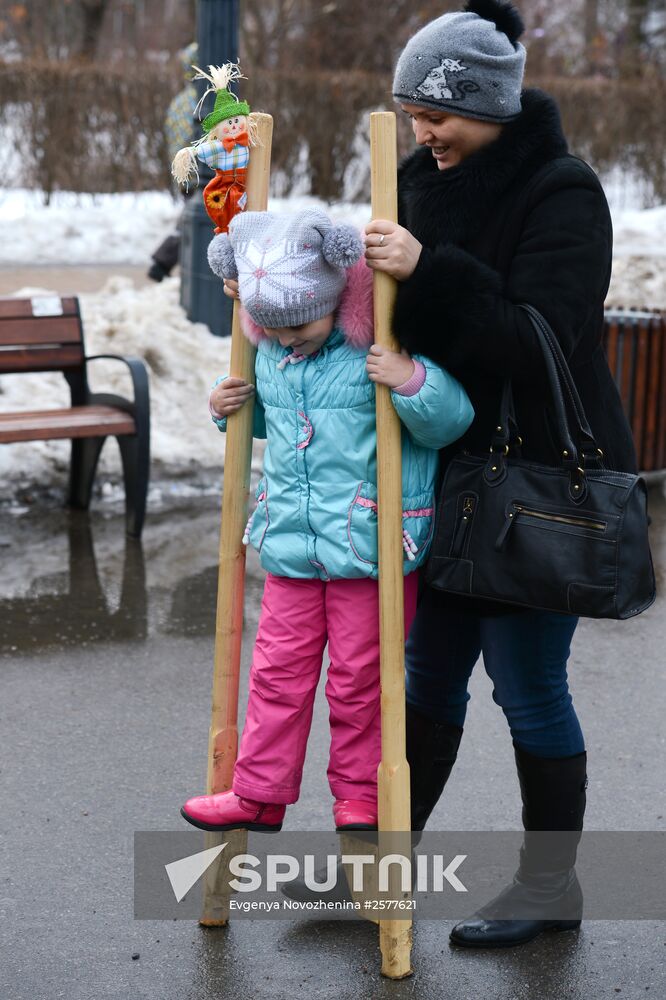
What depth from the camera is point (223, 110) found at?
283 cm

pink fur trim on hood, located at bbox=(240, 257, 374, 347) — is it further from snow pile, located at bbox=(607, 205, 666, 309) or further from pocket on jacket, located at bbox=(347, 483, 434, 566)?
snow pile, located at bbox=(607, 205, 666, 309)

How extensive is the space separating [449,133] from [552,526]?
834 mm

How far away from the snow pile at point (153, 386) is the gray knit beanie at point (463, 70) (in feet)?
14.8

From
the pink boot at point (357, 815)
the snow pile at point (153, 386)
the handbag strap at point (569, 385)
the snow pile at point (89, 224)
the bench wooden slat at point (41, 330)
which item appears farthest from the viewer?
the snow pile at point (89, 224)

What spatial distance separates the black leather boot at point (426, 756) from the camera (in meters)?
3.17

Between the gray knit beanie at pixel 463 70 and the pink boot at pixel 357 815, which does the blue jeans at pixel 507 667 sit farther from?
the gray knit beanie at pixel 463 70

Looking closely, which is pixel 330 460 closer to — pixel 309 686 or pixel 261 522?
pixel 261 522

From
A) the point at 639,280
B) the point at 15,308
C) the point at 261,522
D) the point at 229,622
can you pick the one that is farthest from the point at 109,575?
the point at 639,280

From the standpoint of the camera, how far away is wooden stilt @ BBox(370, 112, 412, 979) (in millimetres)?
2730

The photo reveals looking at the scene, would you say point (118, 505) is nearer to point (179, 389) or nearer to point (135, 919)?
point (179, 389)

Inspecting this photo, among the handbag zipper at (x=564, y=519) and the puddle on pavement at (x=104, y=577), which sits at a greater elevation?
the handbag zipper at (x=564, y=519)

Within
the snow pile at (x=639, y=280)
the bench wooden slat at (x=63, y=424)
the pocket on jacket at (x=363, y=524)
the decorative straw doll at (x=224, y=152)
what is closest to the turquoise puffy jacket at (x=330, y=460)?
the pocket on jacket at (x=363, y=524)

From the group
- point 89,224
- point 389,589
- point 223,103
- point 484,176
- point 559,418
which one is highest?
point 223,103

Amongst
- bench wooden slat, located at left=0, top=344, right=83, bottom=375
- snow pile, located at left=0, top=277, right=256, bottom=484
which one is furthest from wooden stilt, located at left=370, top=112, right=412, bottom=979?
snow pile, located at left=0, top=277, right=256, bottom=484
